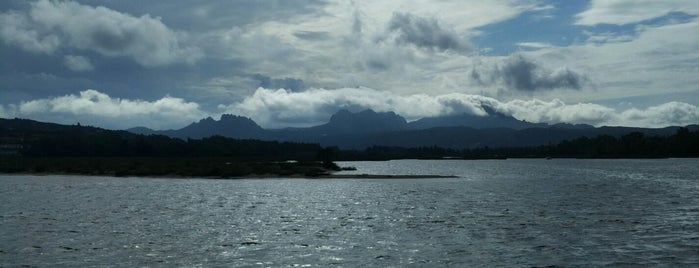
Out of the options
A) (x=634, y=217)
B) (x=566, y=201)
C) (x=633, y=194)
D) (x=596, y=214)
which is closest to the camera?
(x=634, y=217)

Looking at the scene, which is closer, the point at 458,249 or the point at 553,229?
the point at 458,249

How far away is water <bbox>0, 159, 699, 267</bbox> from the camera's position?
1668 inches

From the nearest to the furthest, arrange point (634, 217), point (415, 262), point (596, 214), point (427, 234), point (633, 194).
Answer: point (415, 262), point (427, 234), point (634, 217), point (596, 214), point (633, 194)

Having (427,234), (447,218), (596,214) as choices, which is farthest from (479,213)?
(427,234)

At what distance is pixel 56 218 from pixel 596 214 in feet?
204

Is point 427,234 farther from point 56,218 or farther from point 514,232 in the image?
point 56,218

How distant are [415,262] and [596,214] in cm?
3869

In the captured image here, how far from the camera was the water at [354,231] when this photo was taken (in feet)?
139

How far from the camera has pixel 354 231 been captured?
5728cm

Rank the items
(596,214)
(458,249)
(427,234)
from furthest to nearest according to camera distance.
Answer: (596,214) < (427,234) < (458,249)

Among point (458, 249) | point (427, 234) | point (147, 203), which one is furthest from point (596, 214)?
point (147, 203)

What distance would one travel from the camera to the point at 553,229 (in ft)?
188

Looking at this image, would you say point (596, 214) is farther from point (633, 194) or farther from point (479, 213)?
point (633, 194)

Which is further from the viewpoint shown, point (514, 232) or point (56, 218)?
point (56, 218)
